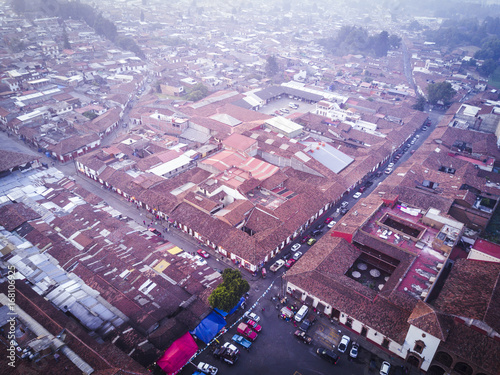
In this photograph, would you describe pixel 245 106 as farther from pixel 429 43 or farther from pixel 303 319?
pixel 429 43

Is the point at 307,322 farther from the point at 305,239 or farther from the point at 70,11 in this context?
the point at 70,11

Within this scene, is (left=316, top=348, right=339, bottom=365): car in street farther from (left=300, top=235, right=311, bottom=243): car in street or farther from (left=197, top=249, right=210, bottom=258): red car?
(left=197, top=249, right=210, bottom=258): red car

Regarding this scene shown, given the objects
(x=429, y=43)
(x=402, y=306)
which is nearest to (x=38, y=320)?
(x=402, y=306)

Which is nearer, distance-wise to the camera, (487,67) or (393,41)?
(487,67)

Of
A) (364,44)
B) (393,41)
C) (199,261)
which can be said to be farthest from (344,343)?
Answer: (393,41)

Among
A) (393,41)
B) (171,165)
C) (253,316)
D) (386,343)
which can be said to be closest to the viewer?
(386,343)

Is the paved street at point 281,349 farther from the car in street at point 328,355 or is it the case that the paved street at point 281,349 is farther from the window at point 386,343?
the window at point 386,343

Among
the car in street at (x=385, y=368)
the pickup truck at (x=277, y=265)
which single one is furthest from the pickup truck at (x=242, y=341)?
the car in street at (x=385, y=368)

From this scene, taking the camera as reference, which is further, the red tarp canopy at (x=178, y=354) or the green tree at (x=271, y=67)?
the green tree at (x=271, y=67)
